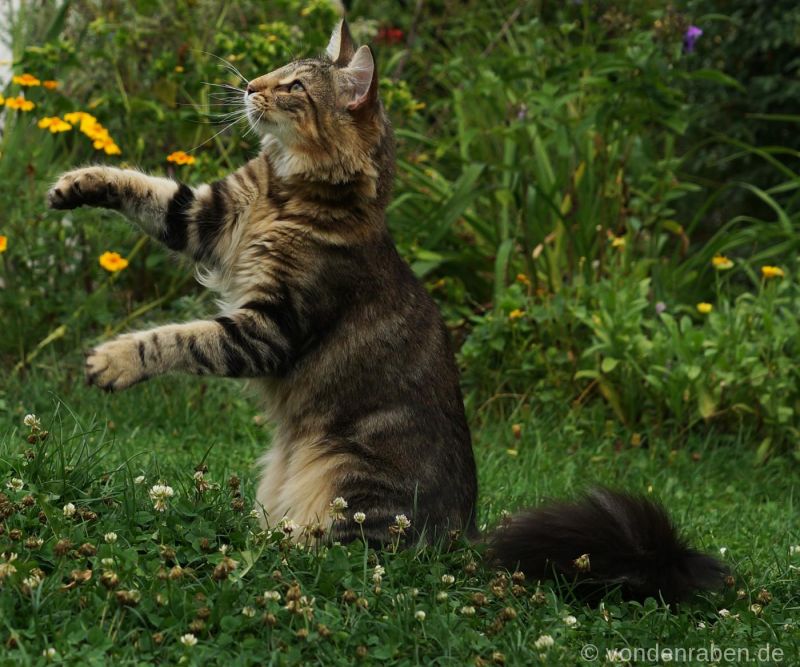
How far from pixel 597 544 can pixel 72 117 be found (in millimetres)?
3608

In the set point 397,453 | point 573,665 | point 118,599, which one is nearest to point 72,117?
point 397,453

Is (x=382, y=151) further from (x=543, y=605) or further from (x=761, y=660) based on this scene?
(x=761, y=660)

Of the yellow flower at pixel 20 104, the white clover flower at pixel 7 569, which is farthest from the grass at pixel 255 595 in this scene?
the yellow flower at pixel 20 104

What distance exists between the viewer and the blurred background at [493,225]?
5680mm

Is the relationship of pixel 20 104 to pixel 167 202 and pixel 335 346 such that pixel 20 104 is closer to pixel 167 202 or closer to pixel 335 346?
pixel 167 202

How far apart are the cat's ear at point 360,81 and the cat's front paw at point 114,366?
1.14 metres

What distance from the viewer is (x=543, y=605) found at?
3.18 metres

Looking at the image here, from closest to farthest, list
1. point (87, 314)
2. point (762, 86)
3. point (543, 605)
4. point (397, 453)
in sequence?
point (543, 605) → point (397, 453) → point (87, 314) → point (762, 86)

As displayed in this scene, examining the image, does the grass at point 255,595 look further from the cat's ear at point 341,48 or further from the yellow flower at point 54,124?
the yellow flower at point 54,124

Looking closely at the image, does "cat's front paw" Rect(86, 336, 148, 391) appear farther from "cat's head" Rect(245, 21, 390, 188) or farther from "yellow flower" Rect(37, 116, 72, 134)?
"yellow flower" Rect(37, 116, 72, 134)

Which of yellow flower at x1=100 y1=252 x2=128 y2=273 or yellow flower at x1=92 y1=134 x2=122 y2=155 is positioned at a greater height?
yellow flower at x1=92 y1=134 x2=122 y2=155

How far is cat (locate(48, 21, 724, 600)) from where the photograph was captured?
342 centimetres

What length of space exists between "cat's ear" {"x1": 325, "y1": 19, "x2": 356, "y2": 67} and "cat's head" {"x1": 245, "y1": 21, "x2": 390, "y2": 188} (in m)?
0.16

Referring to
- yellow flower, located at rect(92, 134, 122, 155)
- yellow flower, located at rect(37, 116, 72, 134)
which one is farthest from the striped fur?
yellow flower, located at rect(37, 116, 72, 134)
